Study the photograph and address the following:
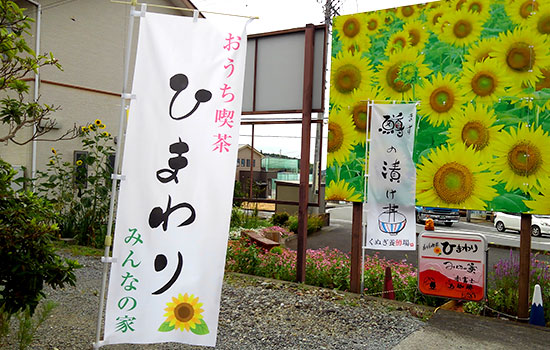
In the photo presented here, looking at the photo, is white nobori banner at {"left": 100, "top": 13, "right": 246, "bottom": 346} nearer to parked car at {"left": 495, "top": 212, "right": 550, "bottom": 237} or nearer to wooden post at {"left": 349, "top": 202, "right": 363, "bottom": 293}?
wooden post at {"left": 349, "top": 202, "right": 363, "bottom": 293}

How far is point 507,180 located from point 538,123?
2.50 feet

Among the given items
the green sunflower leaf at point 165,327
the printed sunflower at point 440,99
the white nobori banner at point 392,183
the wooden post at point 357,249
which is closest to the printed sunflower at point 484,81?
the printed sunflower at point 440,99

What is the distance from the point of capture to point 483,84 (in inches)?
225

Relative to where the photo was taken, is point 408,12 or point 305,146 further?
point 305,146

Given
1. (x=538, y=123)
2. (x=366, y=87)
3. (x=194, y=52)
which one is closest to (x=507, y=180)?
(x=538, y=123)

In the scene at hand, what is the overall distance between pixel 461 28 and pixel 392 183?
2226mm

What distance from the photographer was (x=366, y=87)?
6.57 meters

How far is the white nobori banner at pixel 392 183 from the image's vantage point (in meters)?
5.95

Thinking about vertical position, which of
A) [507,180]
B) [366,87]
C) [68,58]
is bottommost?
[507,180]

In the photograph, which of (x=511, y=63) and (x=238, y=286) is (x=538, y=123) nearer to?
(x=511, y=63)

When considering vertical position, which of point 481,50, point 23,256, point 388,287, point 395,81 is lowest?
point 388,287

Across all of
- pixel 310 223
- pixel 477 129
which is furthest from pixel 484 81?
pixel 310 223

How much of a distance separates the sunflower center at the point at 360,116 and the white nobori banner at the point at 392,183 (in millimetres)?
374

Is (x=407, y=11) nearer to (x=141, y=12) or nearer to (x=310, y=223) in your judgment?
(x=141, y=12)
